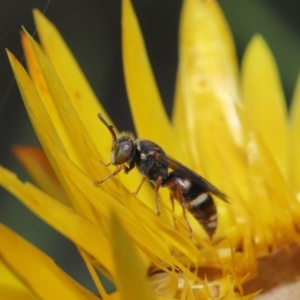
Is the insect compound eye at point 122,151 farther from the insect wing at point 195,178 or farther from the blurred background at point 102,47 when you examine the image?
the blurred background at point 102,47

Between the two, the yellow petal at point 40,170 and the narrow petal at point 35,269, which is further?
the yellow petal at point 40,170

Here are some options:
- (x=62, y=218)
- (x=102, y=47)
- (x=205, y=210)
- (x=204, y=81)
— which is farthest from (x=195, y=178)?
(x=102, y=47)

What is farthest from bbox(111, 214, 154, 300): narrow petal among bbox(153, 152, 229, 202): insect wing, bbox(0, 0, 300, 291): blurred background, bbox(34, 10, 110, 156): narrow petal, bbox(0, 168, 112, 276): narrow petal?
bbox(0, 0, 300, 291): blurred background

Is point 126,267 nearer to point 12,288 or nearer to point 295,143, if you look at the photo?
point 12,288

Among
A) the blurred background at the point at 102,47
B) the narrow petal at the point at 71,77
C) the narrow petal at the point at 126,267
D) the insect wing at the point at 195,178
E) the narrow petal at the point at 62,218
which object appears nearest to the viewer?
the narrow petal at the point at 126,267

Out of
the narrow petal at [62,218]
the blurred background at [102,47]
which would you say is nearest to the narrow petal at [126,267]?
the narrow petal at [62,218]

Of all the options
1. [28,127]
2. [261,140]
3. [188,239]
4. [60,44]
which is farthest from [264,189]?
[28,127]
